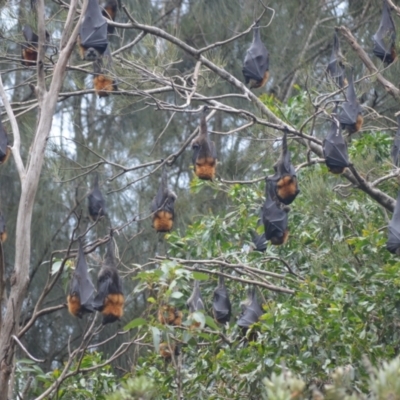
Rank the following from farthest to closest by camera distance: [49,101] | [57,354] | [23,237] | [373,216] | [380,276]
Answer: [57,354] < [373,216] < [380,276] < [49,101] < [23,237]

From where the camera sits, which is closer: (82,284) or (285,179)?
(82,284)

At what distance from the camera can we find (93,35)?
5070mm

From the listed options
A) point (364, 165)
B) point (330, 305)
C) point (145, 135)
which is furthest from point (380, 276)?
point (145, 135)

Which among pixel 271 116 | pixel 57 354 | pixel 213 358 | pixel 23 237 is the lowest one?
pixel 57 354

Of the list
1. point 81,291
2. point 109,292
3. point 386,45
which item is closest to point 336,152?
point 109,292

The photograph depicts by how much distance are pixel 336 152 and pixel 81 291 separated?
1.60 metres

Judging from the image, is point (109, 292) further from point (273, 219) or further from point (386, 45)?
point (386, 45)

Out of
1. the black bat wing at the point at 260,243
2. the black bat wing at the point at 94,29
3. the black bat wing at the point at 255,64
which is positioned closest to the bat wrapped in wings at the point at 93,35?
the black bat wing at the point at 94,29

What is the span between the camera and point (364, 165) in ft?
18.1

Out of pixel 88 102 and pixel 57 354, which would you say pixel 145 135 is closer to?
pixel 88 102

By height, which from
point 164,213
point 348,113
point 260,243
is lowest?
point 260,243

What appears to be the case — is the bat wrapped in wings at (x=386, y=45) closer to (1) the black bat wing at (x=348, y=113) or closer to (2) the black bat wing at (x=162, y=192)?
(1) the black bat wing at (x=348, y=113)

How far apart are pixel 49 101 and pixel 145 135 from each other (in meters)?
7.22

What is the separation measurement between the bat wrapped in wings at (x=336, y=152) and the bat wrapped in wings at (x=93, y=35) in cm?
129
